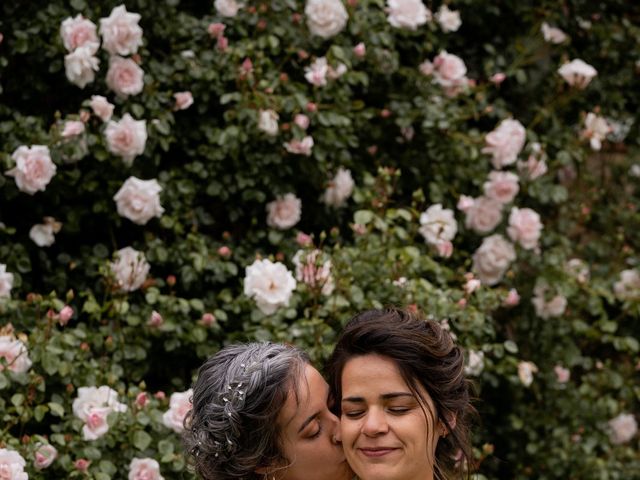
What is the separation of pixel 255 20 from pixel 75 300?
45.1 inches

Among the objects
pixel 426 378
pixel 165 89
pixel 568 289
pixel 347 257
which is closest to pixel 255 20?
pixel 165 89

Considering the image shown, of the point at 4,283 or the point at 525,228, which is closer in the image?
the point at 4,283

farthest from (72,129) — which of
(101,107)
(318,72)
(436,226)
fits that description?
(436,226)

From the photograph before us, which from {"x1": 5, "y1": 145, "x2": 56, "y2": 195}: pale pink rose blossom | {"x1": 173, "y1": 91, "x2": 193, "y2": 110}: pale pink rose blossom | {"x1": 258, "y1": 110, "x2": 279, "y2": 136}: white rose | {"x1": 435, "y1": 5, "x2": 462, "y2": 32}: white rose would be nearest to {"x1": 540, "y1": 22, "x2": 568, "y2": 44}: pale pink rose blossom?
{"x1": 435, "y1": 5, "x2": 462, "y2": 32}: white rose

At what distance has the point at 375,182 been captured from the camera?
157 inches

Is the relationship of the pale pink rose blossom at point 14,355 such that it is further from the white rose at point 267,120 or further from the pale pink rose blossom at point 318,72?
the pale pink rose blossom at point 318,72

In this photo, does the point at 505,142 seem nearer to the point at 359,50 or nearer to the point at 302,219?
the point at 359,50

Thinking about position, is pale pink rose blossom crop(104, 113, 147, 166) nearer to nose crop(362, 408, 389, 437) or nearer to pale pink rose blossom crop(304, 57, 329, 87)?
pale pink rose blossom crop(304, 57, 329, 87)

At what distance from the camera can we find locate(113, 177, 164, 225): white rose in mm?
3605

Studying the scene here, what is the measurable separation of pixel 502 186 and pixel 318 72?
85 cm

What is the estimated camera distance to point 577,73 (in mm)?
4523

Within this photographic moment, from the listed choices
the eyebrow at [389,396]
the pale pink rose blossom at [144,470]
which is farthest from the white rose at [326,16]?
the eyebrow at [389,396]

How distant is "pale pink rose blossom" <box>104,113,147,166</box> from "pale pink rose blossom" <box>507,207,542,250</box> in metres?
1.43

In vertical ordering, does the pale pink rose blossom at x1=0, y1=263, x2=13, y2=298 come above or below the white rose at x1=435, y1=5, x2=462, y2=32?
below
